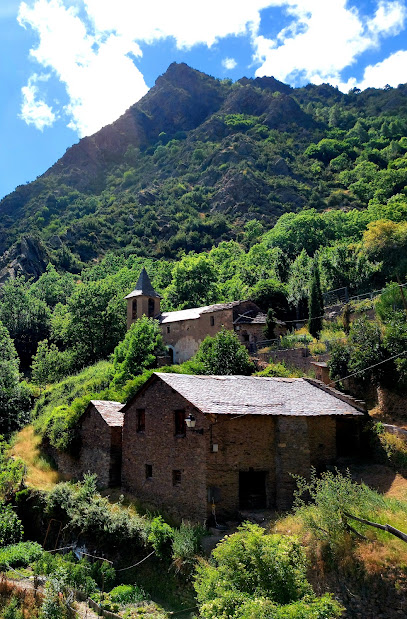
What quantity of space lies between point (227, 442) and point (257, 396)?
279cm

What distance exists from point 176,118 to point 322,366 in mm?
152200

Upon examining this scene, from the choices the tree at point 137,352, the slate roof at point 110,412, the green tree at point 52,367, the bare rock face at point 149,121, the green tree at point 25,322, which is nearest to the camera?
the slate roof at point 110,412

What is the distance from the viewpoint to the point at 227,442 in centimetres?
1983

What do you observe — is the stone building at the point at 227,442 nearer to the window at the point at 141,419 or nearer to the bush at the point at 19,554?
the window at the point at 141,419

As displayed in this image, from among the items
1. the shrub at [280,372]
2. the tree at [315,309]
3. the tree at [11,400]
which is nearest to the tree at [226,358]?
the shrub at [280,372]

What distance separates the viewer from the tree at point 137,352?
35.0 m

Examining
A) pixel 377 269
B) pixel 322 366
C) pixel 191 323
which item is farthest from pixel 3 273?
pixel 322 366

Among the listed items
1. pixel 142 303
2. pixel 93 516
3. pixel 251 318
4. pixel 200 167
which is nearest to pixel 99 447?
pixel 93 516

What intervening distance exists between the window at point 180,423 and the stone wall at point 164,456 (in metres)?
0.14

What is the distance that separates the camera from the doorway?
20.2m

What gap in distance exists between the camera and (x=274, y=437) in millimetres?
20578

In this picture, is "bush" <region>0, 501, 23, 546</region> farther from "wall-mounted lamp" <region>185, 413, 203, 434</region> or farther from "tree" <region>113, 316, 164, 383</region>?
"tree" <region>113, 316, 164, 383</region>

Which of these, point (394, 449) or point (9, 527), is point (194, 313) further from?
point (394, 449)

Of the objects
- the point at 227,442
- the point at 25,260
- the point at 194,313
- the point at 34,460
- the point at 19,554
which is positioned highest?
the point at 25,260
